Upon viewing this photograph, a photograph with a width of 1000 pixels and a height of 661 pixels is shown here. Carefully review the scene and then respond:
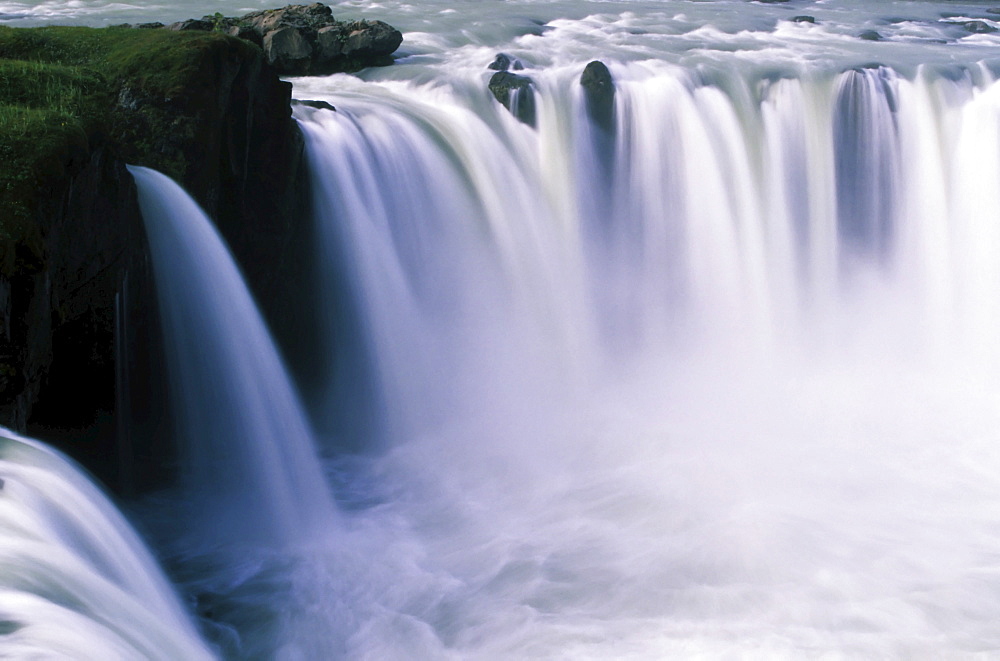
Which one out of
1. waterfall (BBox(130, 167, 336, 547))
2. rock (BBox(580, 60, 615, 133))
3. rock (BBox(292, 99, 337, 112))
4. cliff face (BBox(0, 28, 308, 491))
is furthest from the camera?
rock (BBox(580, 60, 615, 133))

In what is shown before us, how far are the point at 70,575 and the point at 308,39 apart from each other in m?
9.10

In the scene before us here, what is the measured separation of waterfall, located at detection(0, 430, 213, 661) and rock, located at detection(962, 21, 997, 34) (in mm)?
16050

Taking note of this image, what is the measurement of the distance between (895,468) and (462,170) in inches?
189

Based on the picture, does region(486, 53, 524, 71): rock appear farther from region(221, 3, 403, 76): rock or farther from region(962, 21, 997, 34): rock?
region(962, 21, 997, 34): rock

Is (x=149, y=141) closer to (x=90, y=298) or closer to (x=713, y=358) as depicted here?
(x=90, y=298)

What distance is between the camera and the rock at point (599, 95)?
1183cm

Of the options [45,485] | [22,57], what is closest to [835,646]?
[45,485]

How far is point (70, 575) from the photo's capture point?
4.70m

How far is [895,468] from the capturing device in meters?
9.34

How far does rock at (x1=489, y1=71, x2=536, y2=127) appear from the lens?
11523 millimetres

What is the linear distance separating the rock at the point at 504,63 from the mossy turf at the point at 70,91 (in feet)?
14.4

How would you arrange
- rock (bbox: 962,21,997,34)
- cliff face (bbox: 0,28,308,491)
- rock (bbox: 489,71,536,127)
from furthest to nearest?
1. rock (bbox: 962,21,997,34)
2. rock (bbox: 489,71,536,127)
3. cliff face (bbox: 0,28,308,491)

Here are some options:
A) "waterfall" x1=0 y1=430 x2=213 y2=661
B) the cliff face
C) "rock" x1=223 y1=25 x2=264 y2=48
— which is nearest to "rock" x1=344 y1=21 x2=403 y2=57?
"rock" x1=223 y1=25 x2=264 y2=48

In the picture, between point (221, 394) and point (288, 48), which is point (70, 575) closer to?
point (221, 394)
